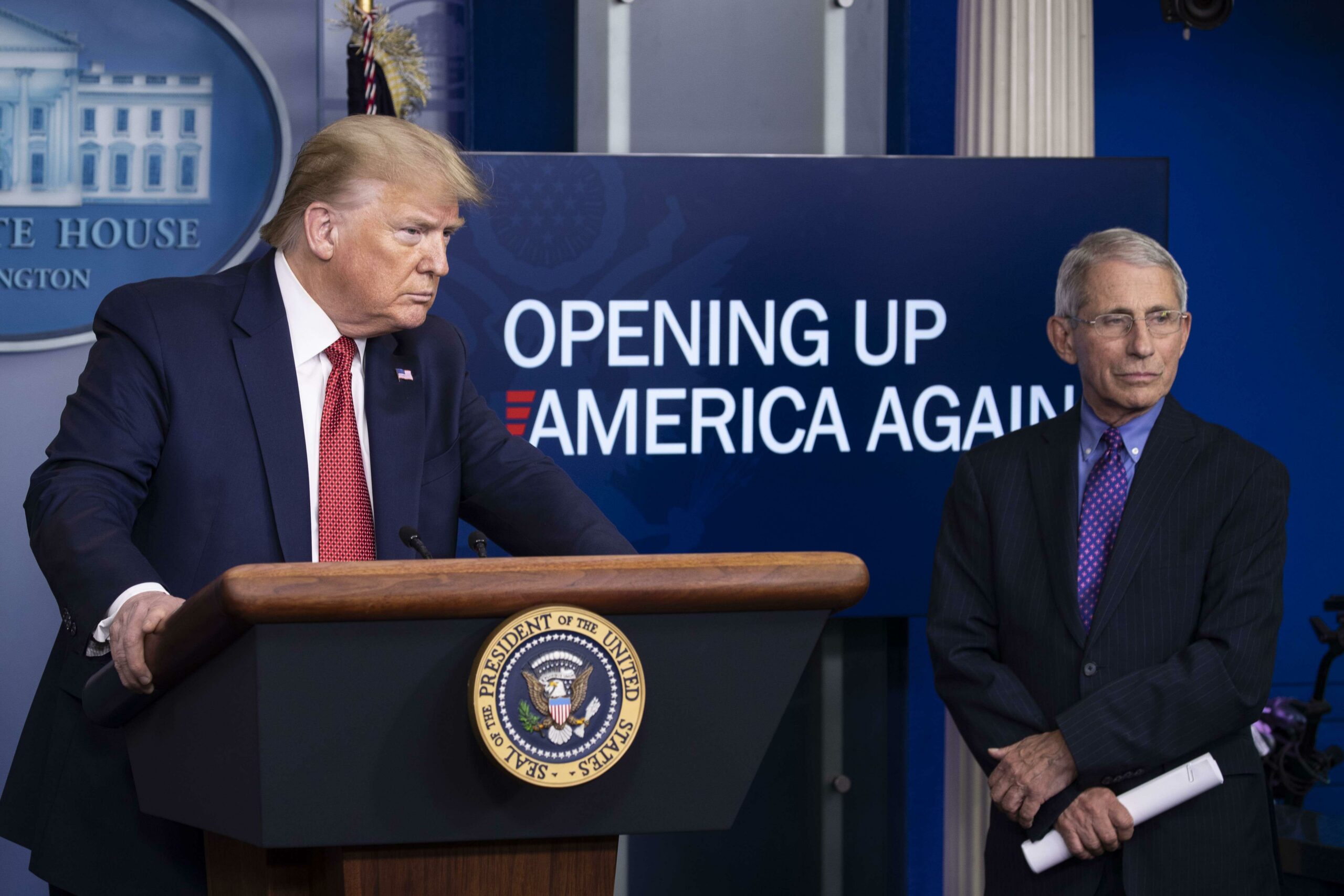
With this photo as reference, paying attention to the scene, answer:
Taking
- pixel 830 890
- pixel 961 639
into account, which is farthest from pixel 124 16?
pixel 830 890

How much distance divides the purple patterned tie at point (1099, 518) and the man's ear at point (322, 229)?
3.93 ft

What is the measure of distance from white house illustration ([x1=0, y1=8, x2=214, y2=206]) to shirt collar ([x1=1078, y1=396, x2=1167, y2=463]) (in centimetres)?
→ 211

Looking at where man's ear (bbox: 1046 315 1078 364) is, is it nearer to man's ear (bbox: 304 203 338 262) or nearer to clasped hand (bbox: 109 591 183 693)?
man's ear (bbox: 304 203 338 262)

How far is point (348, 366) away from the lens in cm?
163

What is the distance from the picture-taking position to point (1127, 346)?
2129 millimetres

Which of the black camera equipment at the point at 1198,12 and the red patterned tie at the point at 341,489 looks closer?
the red patterned tie at the point at 341,489

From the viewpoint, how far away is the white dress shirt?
1547 millimetres

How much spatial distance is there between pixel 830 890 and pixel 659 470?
3.76ft

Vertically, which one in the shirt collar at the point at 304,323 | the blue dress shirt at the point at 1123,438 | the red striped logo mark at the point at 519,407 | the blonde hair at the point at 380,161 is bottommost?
the blue dress shirt at the point at 1123,438

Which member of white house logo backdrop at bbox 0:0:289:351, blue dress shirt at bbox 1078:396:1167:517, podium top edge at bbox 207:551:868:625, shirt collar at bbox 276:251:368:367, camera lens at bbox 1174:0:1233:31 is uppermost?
camera lens at bbox 1174:0:1233:31

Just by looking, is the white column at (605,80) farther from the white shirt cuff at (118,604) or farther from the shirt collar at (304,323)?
the white shirt cuff at (118,604)

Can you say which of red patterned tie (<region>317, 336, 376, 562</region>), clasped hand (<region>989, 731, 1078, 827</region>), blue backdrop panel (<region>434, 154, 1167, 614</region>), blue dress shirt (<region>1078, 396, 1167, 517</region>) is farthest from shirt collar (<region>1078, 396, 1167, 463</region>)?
Result: red patterned tie (<region>317, 336, 376, 562</region>)

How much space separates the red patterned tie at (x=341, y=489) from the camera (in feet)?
5.00

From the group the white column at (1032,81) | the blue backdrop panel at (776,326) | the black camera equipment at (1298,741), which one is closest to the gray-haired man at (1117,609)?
the blue backdrop panel at (776,326)
